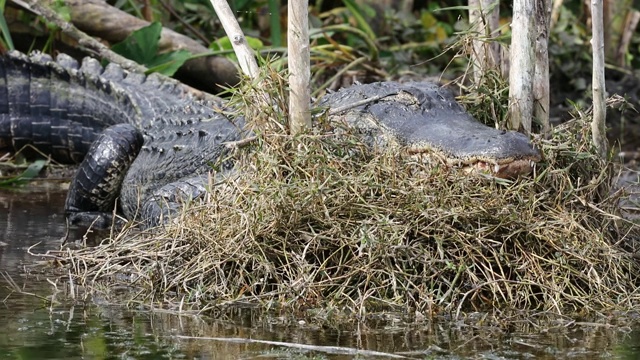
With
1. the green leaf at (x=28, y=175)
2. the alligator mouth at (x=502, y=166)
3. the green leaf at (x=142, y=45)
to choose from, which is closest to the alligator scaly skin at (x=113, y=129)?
the green leaf at (x=28, y=175)

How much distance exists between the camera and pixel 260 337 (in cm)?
335

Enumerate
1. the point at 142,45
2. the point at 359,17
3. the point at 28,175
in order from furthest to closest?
the point at 359,17
the point at 142,45
the point at 28,175

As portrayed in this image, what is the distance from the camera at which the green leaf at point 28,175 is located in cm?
655

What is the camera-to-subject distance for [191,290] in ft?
12.6

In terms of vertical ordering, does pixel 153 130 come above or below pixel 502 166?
above

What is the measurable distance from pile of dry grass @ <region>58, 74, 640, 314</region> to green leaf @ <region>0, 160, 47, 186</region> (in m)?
2.50

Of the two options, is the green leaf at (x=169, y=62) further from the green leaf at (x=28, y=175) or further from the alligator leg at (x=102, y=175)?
the alligator leg at (x=102, y=175)

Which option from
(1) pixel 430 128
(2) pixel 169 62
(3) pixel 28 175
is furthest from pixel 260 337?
(2) pixel 169 62

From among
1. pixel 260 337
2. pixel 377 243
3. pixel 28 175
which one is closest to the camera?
pixel 260 337

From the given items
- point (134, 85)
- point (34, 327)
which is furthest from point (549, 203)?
point (134, 85)

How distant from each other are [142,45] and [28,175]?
1.52m

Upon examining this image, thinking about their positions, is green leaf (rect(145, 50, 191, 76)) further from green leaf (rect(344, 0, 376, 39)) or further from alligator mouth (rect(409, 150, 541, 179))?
alligator mouth (rect(409, 150, 541, 179))

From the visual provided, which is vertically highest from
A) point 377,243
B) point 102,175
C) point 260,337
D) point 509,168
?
point 509,168

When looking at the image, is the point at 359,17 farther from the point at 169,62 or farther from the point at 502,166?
the point at 502,166
